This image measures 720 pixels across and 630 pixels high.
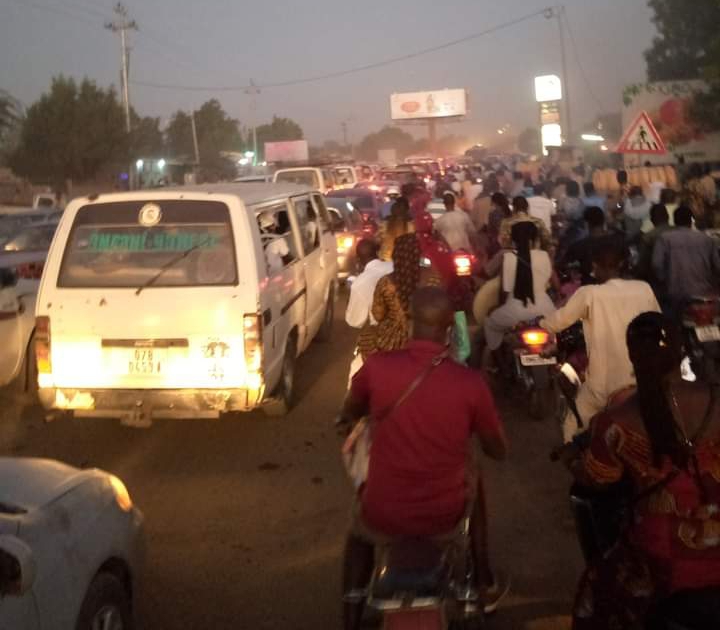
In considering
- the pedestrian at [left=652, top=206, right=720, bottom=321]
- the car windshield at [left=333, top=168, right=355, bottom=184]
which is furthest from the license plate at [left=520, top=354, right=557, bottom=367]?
the car windshield at [left=333, top=168, right=355, bottom=184]

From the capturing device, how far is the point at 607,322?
547 centimetres

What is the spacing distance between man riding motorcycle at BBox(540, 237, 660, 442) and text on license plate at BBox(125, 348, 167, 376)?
3.16 m

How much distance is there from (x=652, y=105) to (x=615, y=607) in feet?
104

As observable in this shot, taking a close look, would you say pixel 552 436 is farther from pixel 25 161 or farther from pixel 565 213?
pixel 25 161

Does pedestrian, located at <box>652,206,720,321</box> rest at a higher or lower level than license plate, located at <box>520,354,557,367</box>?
higher

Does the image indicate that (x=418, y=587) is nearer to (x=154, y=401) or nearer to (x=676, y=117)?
(x=154, y=401)

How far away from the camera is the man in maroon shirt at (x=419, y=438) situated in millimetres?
3553

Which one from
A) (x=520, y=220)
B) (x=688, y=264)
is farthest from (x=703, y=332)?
(x=520, y=220)

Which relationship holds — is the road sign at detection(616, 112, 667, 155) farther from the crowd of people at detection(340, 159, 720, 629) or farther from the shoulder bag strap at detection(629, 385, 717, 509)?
the shoulder bag strap at detection(629, 385, 717, 509)

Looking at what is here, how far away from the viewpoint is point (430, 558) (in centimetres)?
329

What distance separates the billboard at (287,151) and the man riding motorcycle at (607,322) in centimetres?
5218

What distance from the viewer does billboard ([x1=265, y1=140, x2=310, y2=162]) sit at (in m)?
57.4

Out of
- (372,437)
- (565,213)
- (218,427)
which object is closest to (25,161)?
(565,213)

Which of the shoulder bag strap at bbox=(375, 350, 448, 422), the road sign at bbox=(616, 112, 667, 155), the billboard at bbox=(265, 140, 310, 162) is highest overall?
the billboard at bbox=(265, 140, 310, 162)
